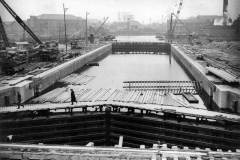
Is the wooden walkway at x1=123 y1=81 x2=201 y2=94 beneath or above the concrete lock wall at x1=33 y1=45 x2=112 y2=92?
beneath

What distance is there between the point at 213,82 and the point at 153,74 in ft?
46.8

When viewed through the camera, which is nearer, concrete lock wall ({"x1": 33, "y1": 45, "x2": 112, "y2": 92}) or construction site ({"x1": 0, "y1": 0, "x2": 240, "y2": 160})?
construction site ({"x1": 0, "y1": 0, "x2": 240, "y2": 160})

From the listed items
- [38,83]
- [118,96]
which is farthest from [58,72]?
[118,96]

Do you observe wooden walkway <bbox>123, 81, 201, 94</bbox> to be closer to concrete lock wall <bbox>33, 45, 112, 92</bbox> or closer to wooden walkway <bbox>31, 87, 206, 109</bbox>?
wooden walkway <bbox>31, 87, 206, 109</bbox>

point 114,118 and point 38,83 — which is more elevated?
point 38,83

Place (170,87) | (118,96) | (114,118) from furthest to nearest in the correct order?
(170,87), (118,96), (114,118)

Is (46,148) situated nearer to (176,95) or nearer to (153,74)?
(176,95)

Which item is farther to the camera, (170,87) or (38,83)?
(170,87)

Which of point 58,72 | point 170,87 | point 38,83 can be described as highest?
point 58,72

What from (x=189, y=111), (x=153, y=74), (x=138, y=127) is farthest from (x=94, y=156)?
(x=153, y=74)

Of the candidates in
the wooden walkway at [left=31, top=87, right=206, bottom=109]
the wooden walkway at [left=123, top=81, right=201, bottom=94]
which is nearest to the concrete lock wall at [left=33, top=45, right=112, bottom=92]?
the wooden walkway at [left=31, top=87, right=206, bottom=109]

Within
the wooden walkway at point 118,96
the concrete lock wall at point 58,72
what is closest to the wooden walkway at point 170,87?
the wooden walkway at point 118,96

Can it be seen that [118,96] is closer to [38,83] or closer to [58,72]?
[38,83]

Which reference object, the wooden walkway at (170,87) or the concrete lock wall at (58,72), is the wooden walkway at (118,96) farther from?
the concrete lock wall at (58,72)
